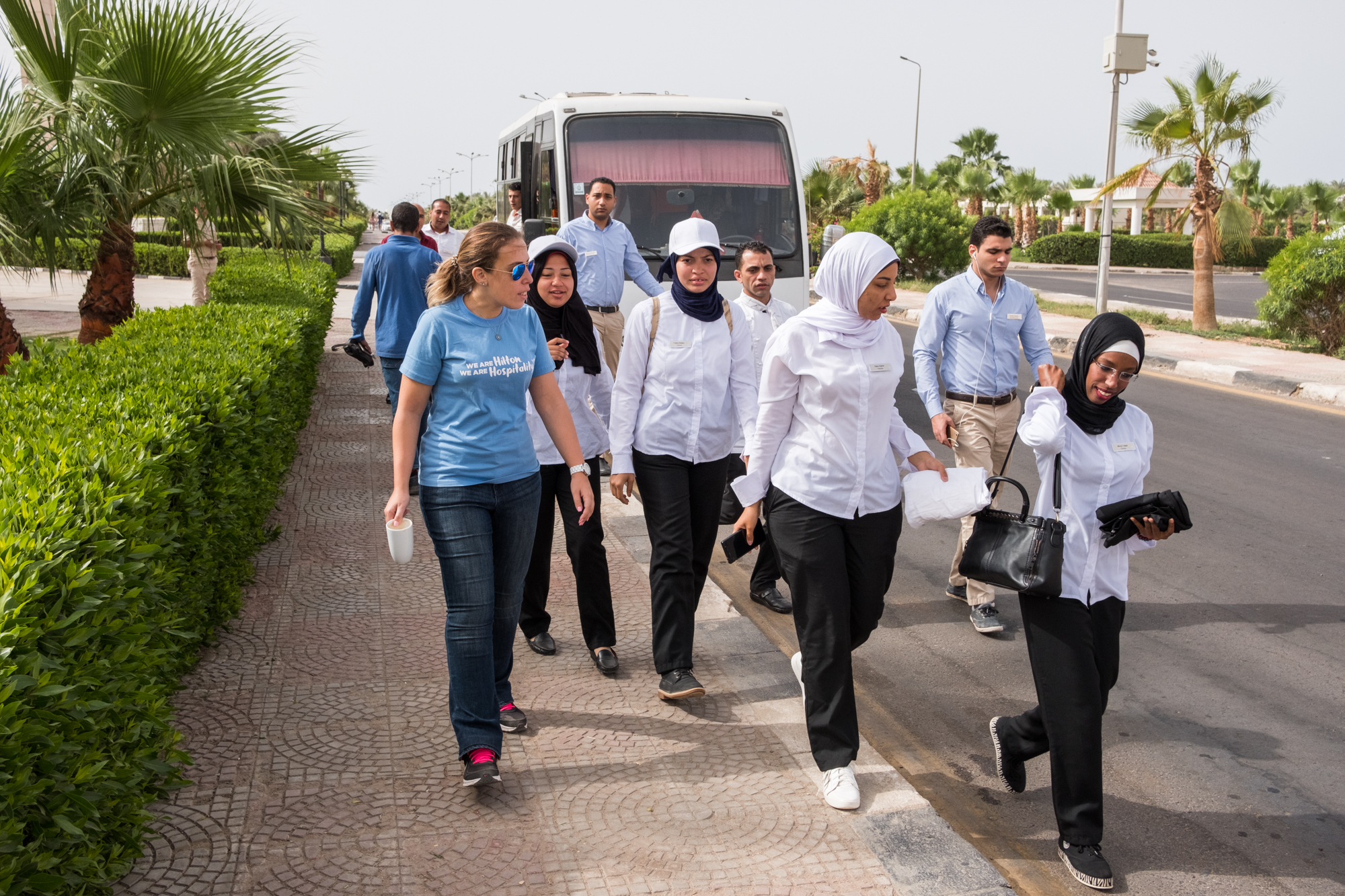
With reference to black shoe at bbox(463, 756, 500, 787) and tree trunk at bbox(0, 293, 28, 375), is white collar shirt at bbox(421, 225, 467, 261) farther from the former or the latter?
black shoe at bbox(463, 756, 500, 787)

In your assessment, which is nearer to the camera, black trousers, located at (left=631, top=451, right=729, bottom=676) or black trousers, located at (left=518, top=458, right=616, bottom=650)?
black trousers, located at (left=631, top=451, right=729, bottom=676)

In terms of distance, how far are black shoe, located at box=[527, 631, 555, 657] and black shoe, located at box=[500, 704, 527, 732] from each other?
76 centimetres

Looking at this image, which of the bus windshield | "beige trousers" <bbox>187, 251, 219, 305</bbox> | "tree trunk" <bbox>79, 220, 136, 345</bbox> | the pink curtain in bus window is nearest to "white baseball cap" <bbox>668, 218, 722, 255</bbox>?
"tree trunk" <bbox>79, 220, 136, 345</bbox>

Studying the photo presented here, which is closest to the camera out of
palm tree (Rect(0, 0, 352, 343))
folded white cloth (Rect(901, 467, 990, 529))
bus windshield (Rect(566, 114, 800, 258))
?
folded white cloth (Rect(901, 467, 990, 529))

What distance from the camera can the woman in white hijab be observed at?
370 centimetres

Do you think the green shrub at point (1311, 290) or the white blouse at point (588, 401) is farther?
the green shrub at point (1311, 290)

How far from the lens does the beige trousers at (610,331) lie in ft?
26.7

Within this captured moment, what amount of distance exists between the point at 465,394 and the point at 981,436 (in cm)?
297

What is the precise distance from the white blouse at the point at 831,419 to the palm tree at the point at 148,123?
498 cm

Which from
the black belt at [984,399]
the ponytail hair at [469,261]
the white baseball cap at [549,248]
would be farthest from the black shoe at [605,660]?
the black belt at [984,399]

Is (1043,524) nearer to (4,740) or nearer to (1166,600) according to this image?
(4,740)

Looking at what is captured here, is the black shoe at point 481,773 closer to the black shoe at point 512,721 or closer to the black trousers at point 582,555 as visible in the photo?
the black shoe at point 512,721

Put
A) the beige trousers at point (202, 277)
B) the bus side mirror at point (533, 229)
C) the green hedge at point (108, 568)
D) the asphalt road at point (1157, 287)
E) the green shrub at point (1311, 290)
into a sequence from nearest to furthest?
the green hedge at point (108, 568), the bus side mirror at point (533, 229), the beige trousers at point (202, 277), the green shrub at point (1311, 290), the asphalt road at point (1157, 287)

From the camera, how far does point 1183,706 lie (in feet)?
15.5
